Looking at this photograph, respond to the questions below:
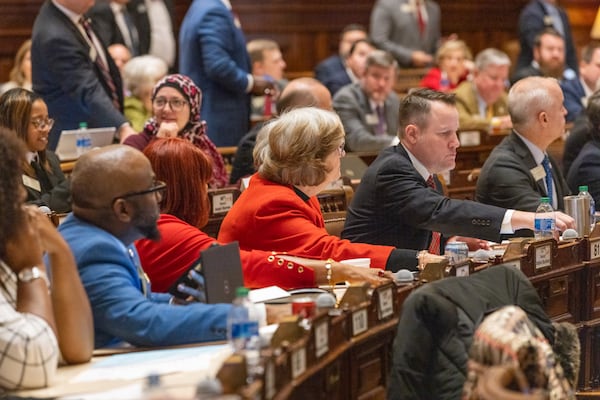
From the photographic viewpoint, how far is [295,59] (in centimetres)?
1132

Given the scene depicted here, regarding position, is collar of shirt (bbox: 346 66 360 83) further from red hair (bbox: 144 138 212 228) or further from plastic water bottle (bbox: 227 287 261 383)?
plastic water bottle (bbox: 227 287 261 383)

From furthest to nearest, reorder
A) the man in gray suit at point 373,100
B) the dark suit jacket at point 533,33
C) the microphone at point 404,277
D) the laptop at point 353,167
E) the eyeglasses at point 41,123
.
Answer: the dark suit jacket at point 533,33
the man in gray suit at point 373,100
the laptop at point 353,167
the eyeglasses at point 41,123
the microphone at point 404,277

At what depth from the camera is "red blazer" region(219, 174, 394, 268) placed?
4039mm

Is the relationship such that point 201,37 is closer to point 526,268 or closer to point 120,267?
point 526,268

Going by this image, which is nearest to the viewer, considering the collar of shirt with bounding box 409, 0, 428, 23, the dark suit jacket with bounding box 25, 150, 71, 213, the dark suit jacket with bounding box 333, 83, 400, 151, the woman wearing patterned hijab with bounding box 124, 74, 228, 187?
the dark suit jacket with bounding box 25, 150, 71, 213

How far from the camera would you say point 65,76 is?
620 centimetres

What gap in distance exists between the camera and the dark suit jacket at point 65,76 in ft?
20.3

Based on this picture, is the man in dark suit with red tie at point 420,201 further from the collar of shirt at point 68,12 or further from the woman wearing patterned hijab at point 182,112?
the collar of shirt at point 68,12

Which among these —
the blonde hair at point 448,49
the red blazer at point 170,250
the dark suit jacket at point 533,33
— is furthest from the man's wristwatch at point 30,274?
the dark suit jacket at point 533,33

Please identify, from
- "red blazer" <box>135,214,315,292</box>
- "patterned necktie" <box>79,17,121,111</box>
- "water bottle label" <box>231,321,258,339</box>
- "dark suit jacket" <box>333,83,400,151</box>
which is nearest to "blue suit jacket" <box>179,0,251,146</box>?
"dark suit jacket" <box>333,83,400,151</box>

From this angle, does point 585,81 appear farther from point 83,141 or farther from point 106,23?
point 83,141

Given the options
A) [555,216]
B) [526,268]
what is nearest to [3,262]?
[526,268]

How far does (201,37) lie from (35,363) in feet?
15.6

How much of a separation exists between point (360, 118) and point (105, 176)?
201 inches
